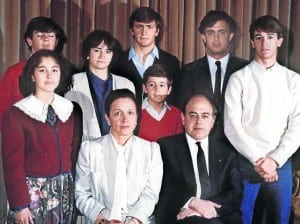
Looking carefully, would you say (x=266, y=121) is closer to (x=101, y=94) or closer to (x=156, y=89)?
(x=156, y=89)

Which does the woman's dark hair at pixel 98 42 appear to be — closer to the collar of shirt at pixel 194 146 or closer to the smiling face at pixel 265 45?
the collar of shirt at pixel 194 146

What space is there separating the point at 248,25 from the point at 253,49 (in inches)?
3.8

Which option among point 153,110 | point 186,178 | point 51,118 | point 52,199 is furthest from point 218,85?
point 52,199

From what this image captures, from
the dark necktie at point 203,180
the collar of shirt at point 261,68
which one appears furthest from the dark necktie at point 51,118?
the collar of shirt at point 261,68

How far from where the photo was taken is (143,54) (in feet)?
7.27

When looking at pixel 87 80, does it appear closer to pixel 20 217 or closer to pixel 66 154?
pixel 66 154

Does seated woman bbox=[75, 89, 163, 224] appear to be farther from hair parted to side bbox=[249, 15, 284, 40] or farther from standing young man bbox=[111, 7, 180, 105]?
hair parted to side bbox=[249, 15, 284, 40]

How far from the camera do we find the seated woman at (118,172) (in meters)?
2.12

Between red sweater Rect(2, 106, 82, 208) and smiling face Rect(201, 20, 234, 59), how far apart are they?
675mm

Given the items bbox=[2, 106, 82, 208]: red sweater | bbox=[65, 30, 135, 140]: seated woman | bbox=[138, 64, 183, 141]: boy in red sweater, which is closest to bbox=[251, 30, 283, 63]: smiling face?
bbox=[138, 64, 183, 141]: boy in red sweater

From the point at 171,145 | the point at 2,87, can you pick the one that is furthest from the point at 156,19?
the point at 2,87

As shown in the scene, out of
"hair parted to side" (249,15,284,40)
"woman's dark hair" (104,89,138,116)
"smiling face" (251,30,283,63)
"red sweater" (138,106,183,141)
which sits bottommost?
"red sweater" (138,106,183,141)

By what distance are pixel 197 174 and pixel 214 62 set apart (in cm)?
43

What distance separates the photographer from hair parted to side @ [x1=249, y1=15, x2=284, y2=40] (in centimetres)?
225
